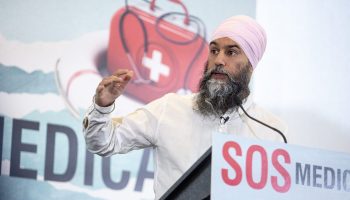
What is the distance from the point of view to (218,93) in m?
2.48

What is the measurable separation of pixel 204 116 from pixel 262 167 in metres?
0.97

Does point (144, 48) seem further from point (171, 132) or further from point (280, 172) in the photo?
point (280, 172)

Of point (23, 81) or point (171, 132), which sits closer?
point (171, 132)

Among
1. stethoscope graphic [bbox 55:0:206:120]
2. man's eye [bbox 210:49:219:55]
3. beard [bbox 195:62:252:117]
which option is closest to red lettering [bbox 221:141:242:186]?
beard [bbox 195:62:252:117]

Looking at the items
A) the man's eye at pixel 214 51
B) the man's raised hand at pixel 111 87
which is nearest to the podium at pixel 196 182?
the man's raised hand at pixel 111 87

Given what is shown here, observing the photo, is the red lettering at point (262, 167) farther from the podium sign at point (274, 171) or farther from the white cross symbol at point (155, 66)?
the white cross symbol at point (155, 66)

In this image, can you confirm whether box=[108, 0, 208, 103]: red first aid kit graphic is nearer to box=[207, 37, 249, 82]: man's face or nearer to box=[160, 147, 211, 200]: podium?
box=[207, 37, 249, 82]: man's face

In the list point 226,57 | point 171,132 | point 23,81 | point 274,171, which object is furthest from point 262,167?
point 23,81

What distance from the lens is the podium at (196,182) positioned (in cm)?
156

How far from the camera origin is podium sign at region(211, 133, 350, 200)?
150 centimetres

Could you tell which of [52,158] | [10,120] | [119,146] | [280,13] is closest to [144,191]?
[52,158]

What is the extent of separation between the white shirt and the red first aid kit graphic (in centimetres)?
79

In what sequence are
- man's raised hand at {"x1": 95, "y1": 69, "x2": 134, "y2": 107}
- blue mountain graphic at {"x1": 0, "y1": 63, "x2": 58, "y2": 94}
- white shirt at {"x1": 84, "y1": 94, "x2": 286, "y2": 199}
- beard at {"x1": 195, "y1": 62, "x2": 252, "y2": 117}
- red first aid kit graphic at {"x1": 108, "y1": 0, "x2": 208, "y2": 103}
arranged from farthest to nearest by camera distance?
red first aid kit graphic at {"x1": 108, "y1": 0, "x2": 208, "y2": 103}, blue mountain graphic at {"x1": 0, "y1": 63, "x2": 58, "y2": 94}, beard at {"x1": 195, "y1": 62, "x2": 252, "y2": 117}, white shirt at {"x1": 84, "y1": 94, "x2": 286, "y2": 199}, man's raised hand at {"x1": 95, "y1": 69, "x2": 134, "y2": 107}

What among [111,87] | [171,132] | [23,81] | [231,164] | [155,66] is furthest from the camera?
[155,66]
